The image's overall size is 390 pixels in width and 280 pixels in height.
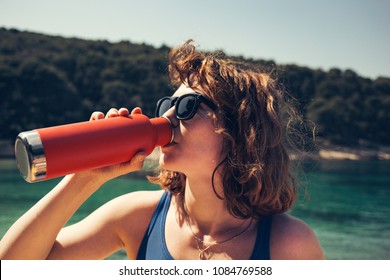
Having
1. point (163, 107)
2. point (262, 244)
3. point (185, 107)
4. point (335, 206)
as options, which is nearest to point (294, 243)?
point (262, 244)

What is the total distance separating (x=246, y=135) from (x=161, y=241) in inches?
21.7

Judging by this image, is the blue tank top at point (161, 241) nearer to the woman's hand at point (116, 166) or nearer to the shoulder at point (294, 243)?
the shoulder at point (294, 243)

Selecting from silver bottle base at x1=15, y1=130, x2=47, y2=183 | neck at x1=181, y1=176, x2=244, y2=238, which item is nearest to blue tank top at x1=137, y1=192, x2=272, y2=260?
neck at x1=181, y1=176, x2=244, y2=238

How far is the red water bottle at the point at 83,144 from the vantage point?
146cm

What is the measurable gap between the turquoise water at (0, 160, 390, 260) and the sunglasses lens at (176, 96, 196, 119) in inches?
176

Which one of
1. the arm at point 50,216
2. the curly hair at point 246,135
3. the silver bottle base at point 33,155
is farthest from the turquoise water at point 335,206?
the silver bottle base at point 33,155

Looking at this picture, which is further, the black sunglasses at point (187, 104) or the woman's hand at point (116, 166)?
the black sunglasses at point (187, 104)

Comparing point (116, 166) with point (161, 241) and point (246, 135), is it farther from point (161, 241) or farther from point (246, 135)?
point (246, 135)

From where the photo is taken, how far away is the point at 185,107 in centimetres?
180

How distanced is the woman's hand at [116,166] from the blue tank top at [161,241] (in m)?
0.27

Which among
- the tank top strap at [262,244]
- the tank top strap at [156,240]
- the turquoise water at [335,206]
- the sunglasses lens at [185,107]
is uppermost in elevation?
the sunglasses lens at [185,107]

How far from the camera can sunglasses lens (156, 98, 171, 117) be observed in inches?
75.5

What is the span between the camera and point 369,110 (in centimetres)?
3238

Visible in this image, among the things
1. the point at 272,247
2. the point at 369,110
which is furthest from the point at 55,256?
the point at 369,110
